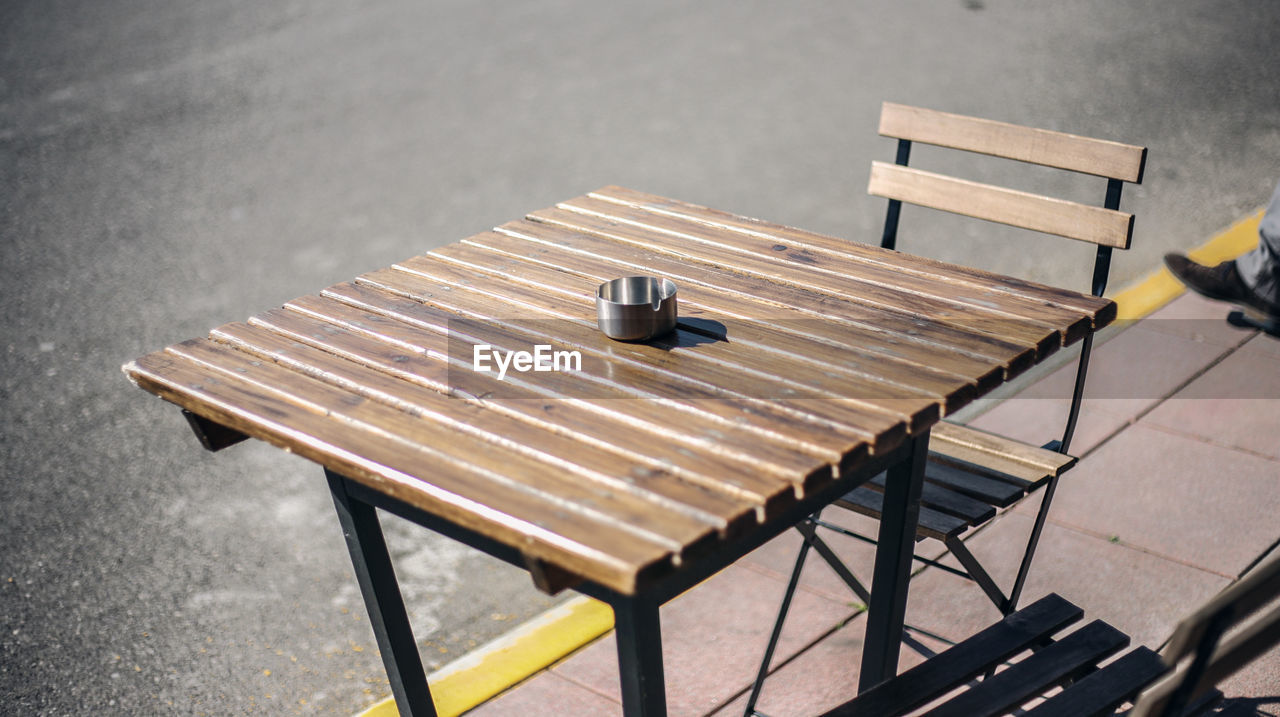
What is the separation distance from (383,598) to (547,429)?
0.68 metres

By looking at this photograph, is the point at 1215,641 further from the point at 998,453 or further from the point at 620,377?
the point at 998,453

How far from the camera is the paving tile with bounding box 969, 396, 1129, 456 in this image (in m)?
3.50

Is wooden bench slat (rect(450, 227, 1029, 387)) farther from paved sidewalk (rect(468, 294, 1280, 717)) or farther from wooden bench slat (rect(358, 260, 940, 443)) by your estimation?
paved sidewalk (rect(468, 294, 1280, 717))

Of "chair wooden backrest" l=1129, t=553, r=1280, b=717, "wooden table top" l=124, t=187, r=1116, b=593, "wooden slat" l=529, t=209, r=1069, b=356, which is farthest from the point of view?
"wooden slat" l=529, t=209, r=1069, b=356

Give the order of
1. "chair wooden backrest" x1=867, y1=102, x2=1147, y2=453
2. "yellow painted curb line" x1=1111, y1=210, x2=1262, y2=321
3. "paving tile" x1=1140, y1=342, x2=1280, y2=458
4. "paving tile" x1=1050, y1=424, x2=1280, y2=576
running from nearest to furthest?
"chair wooden backrest" x1=867, y1=102, x2=1147, y2=453
"paving tile" x1=1050, y1=424, x2=1280, y2=576
"paving tile" x1=1140, y1=342, x2=1280, y2=458
"yellow painted curb line" x1=1111, y1=210, x2=1262, y2=321

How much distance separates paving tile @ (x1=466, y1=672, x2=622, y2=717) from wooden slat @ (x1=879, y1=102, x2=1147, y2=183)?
154cm

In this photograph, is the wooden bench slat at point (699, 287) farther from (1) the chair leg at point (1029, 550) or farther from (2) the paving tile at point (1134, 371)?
(2) the paving tile at point (1134, 371)

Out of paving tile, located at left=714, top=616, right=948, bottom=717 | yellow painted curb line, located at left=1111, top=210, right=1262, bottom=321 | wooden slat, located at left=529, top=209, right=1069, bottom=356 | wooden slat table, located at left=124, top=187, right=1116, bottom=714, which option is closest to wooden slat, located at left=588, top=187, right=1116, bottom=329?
wooden slat table, located at left=124, top=187, right=1116, bottom=714

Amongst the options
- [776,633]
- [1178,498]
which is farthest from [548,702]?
[1178,498]

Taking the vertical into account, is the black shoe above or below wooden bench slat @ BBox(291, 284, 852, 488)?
below

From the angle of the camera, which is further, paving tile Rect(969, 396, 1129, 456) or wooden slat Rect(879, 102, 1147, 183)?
paving tile Rect(969, 396, 1129, 456)

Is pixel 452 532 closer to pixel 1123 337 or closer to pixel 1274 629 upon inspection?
pixel 1274 629

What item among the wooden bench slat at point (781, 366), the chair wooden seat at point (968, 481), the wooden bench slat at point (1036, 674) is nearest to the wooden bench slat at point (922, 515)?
the chair wooden seat at point (968, 481)

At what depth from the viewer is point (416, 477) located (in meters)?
1.54
